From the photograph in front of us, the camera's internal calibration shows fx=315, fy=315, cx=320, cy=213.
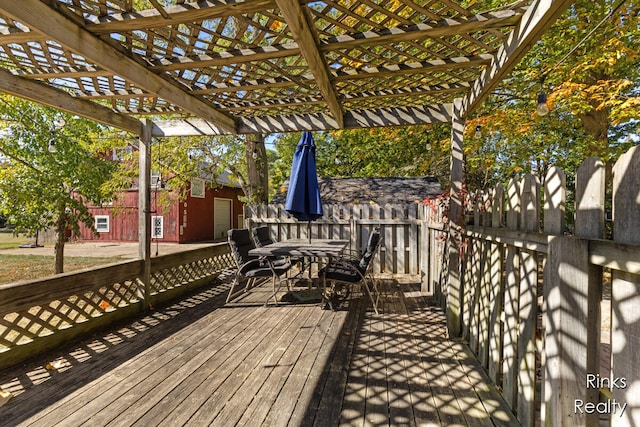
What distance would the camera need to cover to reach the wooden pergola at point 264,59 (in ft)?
6.69

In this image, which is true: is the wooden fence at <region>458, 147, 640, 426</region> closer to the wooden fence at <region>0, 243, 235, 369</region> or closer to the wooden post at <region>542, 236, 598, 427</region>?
the wooden post at <region>542, 236, 598, 427</region>

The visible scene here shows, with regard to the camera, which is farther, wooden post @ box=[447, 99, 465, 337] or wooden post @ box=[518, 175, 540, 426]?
wooden post @ box=[447, 99, 465, 337]

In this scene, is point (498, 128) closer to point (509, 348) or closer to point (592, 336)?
point (509, 348)

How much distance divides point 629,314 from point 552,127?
32.1 ft

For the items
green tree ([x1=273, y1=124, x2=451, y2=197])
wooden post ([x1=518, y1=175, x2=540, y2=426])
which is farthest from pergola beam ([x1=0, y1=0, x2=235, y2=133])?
green tree ([x1=273, y1=124, x2=451, y2=197])

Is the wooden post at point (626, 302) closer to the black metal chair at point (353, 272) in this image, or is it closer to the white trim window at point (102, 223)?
the black metal chair at point (353, 272)

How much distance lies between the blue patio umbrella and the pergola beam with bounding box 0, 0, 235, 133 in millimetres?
1714

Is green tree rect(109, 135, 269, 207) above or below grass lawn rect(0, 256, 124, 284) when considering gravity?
above

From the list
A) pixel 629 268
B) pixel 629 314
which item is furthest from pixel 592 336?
pixel 629 268

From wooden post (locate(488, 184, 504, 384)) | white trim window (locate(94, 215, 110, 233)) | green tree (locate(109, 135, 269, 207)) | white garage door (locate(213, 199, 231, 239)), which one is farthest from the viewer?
white garage door (locate(213, 199, 231, 239))

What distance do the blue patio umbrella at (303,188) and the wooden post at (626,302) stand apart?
3.81 metres

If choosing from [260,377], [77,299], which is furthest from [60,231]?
[260,377]

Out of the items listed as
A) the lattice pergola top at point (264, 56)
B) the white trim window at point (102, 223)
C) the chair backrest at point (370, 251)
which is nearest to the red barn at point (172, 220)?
the white trim window at point (102, 223)

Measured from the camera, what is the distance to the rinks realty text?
3.76ft
